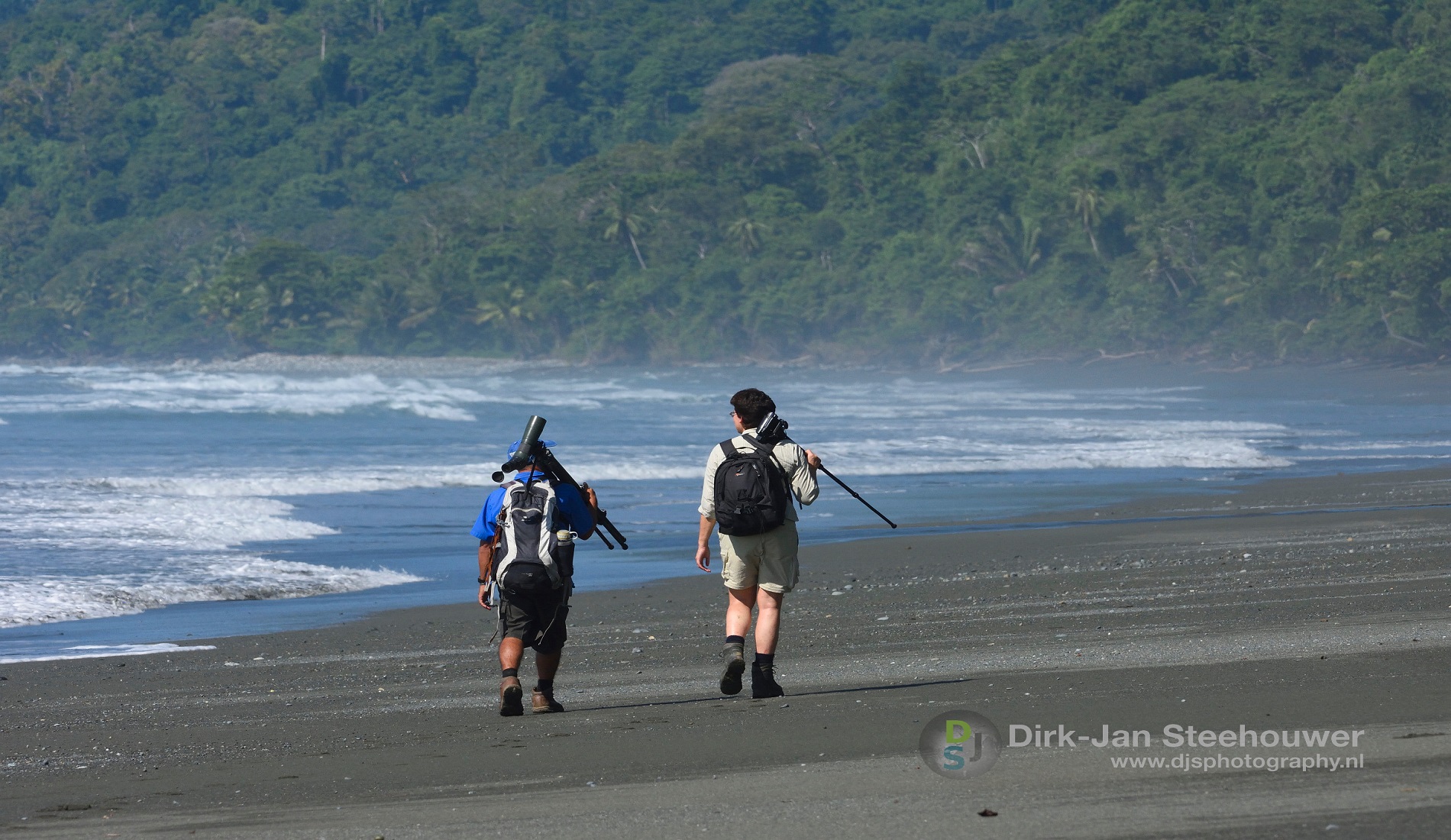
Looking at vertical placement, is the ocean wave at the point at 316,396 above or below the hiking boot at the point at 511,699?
above

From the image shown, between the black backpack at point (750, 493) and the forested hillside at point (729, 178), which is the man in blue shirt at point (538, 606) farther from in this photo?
the forested hillside at point (729, 178)

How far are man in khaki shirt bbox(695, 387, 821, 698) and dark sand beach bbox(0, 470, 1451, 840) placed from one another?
0.53 ft

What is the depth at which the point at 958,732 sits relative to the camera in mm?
4781

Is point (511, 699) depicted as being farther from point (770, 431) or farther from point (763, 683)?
point (770, 431)

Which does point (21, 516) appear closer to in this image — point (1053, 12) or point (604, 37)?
point (1053, 12)

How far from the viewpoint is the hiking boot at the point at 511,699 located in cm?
557

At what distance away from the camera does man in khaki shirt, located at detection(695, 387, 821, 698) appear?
572cm

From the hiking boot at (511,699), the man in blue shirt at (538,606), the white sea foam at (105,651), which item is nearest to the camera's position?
the hiking boot at (511,699)

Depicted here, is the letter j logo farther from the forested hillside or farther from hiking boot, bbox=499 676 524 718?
the forested hillside

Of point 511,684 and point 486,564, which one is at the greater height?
point 486,564

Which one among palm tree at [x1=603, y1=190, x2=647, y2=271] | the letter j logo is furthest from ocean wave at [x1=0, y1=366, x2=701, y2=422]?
the letter j logo

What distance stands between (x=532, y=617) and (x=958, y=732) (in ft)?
5.51

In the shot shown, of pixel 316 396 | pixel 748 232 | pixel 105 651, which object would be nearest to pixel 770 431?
pixel 105 651

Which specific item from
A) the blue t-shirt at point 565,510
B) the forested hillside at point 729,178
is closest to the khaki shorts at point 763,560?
the blue t-shirt at point 565,510
